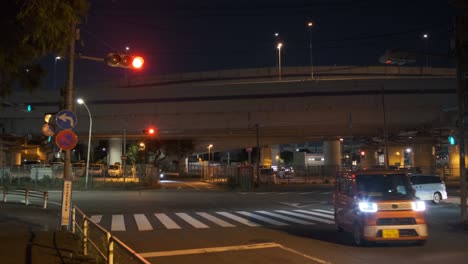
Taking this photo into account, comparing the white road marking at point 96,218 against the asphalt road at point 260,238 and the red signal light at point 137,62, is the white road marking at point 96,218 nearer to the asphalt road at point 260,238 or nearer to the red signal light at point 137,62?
the asphalt road at point 260,238

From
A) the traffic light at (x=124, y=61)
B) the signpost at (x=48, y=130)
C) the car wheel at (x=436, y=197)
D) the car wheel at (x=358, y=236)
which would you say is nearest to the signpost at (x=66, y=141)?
the signpost at (x=48, y=130)

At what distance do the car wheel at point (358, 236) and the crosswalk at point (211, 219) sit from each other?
191 inches

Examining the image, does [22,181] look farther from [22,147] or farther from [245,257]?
[245,257]

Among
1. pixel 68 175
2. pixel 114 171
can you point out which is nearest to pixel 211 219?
pixel 68 175

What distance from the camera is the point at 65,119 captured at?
13695 millimetres

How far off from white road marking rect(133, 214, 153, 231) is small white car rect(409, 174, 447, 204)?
585 inches

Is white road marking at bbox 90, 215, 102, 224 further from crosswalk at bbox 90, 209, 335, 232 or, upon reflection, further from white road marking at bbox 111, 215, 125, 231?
white road marking at bbox 111, 215, 125, 231

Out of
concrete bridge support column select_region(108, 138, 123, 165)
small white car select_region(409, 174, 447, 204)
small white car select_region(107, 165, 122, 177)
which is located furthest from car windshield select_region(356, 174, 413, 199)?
concrete bridge support column select_region(108, 138, 123, 165)

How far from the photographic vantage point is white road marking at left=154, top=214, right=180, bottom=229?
16875mm

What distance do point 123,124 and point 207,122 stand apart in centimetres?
909

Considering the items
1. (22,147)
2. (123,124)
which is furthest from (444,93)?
(22,147)

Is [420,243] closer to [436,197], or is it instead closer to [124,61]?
[124,61]

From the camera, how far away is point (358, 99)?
46719 millimetres

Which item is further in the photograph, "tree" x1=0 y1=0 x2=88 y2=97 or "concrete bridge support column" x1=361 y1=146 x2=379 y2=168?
"concrete bridge support column" x1=361 y1=146 x2=379 y2=168
